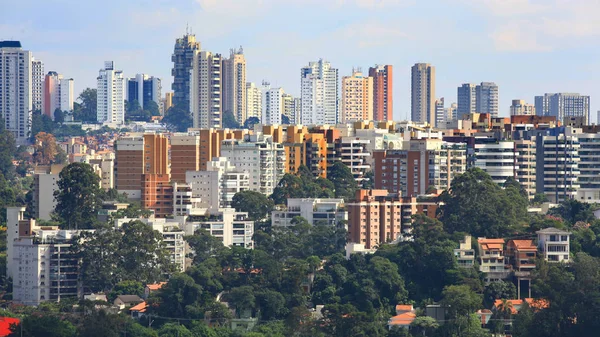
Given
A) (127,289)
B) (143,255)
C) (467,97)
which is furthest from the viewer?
(467,97)

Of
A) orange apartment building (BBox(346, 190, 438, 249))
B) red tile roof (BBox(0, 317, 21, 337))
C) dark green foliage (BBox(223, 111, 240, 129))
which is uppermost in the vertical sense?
dark green foliage (BBox(223, 111, 240, 129))

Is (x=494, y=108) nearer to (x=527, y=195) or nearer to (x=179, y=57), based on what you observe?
(x=179, y=57)

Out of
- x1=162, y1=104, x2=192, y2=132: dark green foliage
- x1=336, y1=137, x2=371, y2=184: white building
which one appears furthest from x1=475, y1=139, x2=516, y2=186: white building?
x1=162, y1=104, x2=192, y2=132: dark green foliage

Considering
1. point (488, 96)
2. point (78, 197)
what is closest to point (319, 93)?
point (488, 96)

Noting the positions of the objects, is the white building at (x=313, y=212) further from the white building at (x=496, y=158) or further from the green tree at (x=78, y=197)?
the white building at (x=496, y=158)

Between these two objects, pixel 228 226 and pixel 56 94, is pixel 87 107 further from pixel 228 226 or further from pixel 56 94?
pixel 228 226

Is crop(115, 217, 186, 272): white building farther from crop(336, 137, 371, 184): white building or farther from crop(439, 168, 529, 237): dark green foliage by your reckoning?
crop(336, 137, 371, 184): white building
